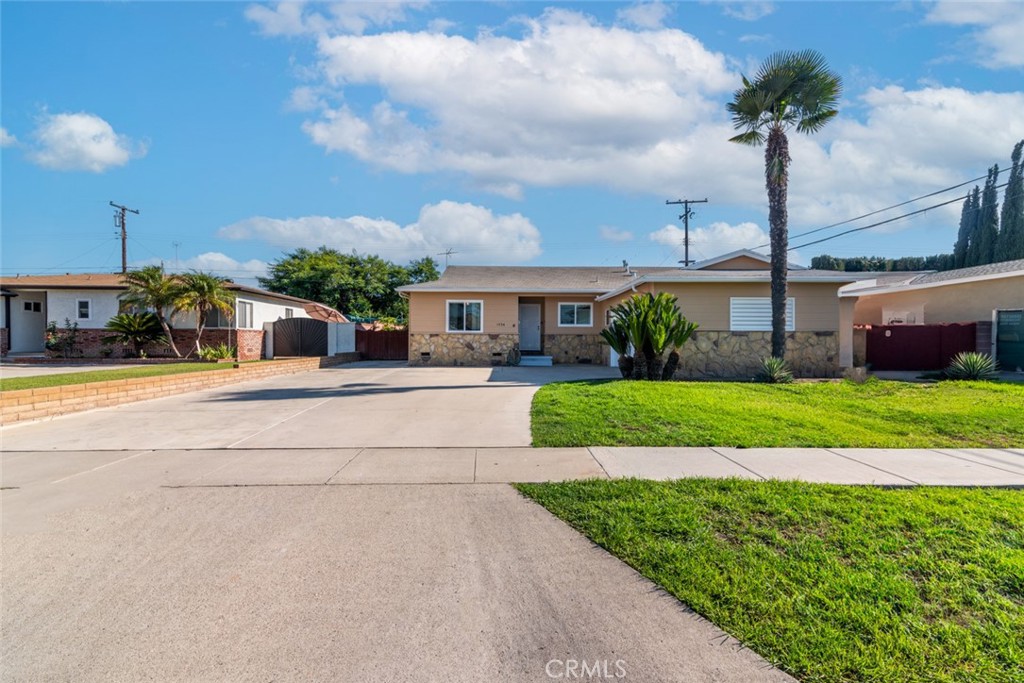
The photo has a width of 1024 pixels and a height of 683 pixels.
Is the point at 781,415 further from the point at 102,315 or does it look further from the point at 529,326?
the point at 102,315

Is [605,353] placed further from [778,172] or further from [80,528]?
[80,528]

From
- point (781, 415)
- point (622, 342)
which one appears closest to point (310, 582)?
point (781, 415)

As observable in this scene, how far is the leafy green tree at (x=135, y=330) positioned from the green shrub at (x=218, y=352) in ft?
6.72

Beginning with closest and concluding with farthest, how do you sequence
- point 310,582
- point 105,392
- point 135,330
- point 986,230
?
1. point 310,582
2. point 105,392
3. point 135,330
4. point 986,230

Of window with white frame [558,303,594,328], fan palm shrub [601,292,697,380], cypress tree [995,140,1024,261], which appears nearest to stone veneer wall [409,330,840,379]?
fan palm shrub [601,292,697,380]

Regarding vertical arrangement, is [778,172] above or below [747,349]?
above

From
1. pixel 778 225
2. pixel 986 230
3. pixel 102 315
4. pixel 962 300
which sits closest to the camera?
pixel 778 225

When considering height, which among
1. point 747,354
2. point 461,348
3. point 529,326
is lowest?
point 747,354

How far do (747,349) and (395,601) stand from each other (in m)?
15.3

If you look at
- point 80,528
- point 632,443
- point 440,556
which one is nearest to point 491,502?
point 440,556

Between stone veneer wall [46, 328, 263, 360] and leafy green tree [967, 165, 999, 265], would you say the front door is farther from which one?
leafy green tree [967, 165, 999, 265]

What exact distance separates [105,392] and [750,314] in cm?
1688

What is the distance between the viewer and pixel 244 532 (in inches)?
179

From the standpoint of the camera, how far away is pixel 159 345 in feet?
72.4
